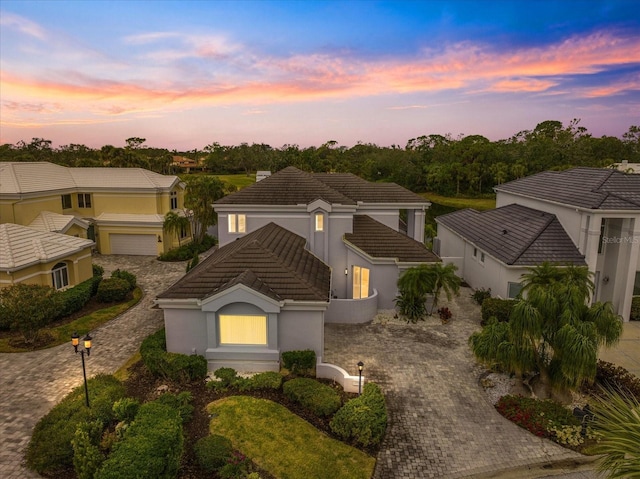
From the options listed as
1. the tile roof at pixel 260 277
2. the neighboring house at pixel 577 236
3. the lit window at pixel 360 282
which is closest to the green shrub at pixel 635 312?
the neighboring house at pixel 577 236

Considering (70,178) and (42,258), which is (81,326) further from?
(70,178)

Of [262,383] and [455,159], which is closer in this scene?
[262,383]

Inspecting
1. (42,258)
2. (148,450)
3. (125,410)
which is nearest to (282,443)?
(148,450)

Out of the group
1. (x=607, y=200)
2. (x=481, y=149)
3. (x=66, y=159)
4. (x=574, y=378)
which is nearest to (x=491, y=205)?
(x=481, y=149)

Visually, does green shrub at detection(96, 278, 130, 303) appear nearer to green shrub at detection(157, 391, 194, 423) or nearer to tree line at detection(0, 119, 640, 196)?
green shrub at detection(157, 391, 194, 423)

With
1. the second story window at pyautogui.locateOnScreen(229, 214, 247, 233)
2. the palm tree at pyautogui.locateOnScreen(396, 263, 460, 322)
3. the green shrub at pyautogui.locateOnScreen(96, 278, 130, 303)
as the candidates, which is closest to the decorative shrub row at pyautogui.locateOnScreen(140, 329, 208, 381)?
the green shrub at pyautogui.locateOnScreen(96, 278, 130, 303)

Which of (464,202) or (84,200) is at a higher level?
(84,200)

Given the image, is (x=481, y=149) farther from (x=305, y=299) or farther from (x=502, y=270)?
(x=305, y=299)
